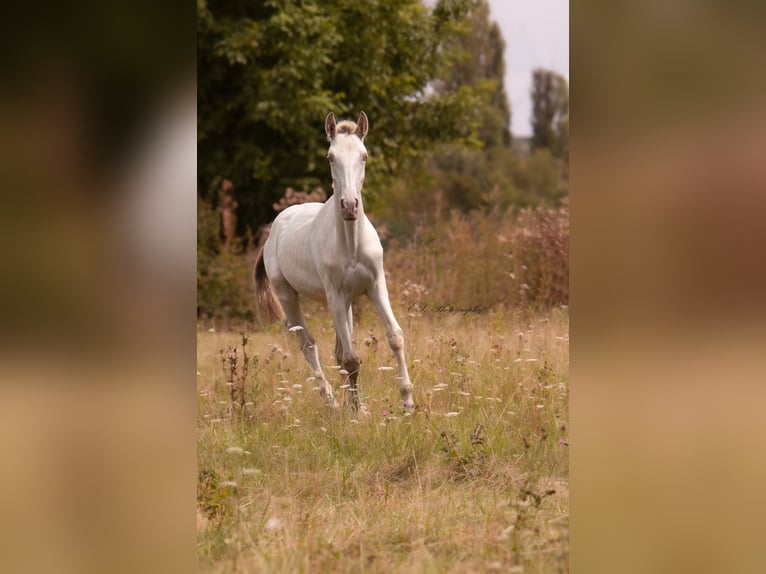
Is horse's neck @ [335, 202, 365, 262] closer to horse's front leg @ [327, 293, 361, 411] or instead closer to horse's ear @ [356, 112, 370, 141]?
horse's front leg @ [327, 293, 361, 411]

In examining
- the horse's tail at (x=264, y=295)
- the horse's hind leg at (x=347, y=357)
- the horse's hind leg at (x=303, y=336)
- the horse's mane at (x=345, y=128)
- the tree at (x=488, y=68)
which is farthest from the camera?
the tree at (x=488, y=68)

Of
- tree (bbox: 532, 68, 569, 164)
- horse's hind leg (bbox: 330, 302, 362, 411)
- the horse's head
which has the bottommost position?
horse's hind leg (bbox: 330, 302, 362, 411)

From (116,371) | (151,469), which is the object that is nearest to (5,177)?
(116,371)

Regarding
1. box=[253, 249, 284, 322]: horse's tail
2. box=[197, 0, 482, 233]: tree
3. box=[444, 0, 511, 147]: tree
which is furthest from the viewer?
box=[444, 0, 511, 147]: tree

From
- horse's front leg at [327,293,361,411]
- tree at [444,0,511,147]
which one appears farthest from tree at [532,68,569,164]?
horse's front leg at [327,293,361,411]

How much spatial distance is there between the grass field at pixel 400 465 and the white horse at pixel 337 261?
0.29m

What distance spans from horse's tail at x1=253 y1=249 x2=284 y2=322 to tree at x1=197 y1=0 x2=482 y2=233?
440cm

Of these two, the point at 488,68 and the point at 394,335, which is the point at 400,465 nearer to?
the point at 394,335

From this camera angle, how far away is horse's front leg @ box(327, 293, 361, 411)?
521cm

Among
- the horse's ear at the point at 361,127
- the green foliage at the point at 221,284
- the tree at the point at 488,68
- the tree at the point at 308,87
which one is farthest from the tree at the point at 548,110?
the horse's ear at the point at 361,127

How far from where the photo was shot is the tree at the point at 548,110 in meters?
25.7

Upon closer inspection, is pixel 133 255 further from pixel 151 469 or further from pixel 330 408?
pixel 330 408

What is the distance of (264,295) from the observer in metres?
6.71

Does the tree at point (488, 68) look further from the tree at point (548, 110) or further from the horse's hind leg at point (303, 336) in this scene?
the horse's hind leg at point (303, 336)
